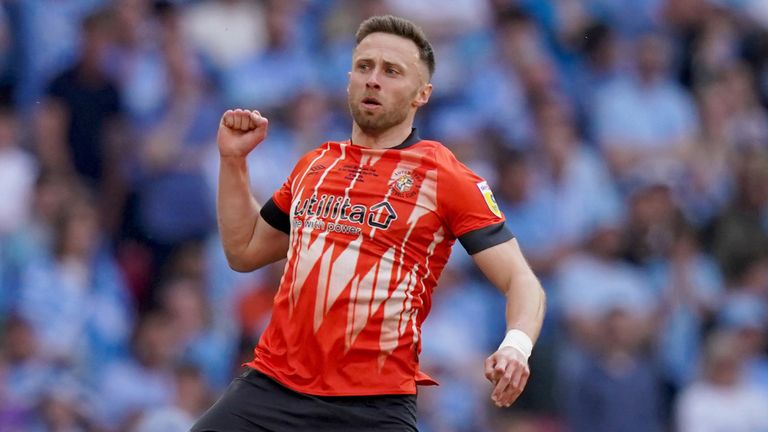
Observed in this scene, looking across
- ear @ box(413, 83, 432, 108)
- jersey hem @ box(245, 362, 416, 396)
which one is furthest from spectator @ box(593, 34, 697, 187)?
jersey hem @ box(245, 362, 416, 396)

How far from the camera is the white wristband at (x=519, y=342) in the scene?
521cm

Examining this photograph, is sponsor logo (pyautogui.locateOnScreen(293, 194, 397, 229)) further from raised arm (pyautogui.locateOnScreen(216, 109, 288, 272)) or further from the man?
raised arm (pyautogui.locateOnScreen(216, 109, 288, 272))

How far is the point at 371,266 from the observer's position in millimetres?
5555

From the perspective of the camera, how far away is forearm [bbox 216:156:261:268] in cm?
624

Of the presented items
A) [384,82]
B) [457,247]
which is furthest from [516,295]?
[457,247]

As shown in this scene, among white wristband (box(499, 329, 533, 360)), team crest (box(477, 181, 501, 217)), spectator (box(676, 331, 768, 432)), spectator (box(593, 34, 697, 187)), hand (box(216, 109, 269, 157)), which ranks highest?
spectator (box(593, 34, 697, 187))

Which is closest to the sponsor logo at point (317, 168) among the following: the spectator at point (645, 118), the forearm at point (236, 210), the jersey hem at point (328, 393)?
the forearm at point (236, 210)

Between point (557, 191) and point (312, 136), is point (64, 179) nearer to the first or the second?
point (312, 136)

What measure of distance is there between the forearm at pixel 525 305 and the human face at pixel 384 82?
89 cm

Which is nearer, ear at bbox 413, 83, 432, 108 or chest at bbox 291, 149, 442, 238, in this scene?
chest at bbox 291, 149, 442, 238

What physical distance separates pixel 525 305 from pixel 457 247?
18.7 ft

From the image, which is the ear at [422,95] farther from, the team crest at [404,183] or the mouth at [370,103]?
the team crest at [404,183]

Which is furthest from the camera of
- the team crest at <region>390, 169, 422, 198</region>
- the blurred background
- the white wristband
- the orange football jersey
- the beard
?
the blurred background

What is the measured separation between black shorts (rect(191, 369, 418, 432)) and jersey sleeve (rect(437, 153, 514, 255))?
2.31ft
